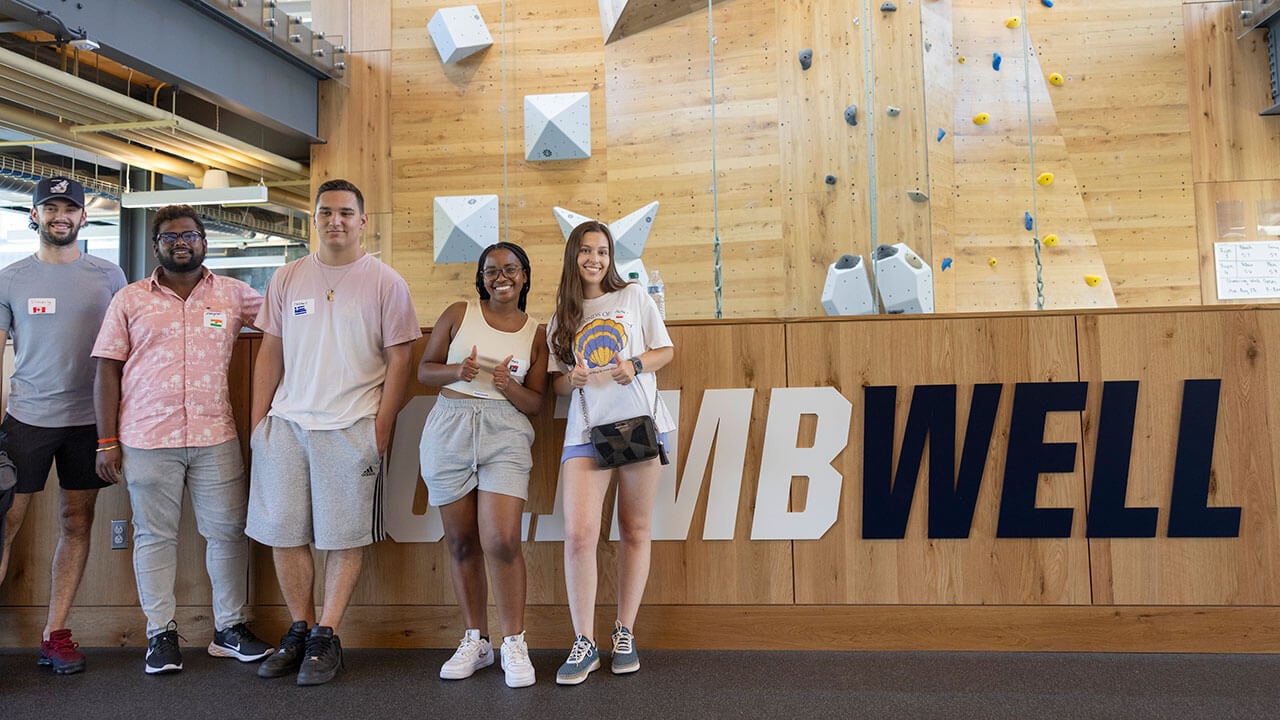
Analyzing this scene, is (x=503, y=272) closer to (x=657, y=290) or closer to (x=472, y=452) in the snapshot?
(x=472, y=452)

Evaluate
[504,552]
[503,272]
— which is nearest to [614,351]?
[503,272]

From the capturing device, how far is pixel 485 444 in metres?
2.62

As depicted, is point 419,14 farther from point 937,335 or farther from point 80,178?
point 937,335

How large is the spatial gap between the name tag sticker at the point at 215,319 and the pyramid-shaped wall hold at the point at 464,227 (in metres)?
3.64

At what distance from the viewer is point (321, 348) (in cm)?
271

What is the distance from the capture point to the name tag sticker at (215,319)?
9.33ft

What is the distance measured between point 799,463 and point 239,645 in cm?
197

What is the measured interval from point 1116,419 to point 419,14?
609 cm

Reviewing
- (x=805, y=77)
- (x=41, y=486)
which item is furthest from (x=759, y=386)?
(x=805, y=77)

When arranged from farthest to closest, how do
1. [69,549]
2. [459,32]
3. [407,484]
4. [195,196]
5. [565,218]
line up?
[195,196] < [459,32] < [565,218] < [407,484] < [69,549]

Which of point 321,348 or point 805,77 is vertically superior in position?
point 805,77

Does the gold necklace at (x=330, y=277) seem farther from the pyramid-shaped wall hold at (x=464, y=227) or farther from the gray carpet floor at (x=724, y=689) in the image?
the pyramid-shaped wall hold at (x=464, y=227)

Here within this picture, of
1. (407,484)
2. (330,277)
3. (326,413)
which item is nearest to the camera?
(326,413)

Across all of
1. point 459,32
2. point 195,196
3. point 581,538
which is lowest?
point 581,538
